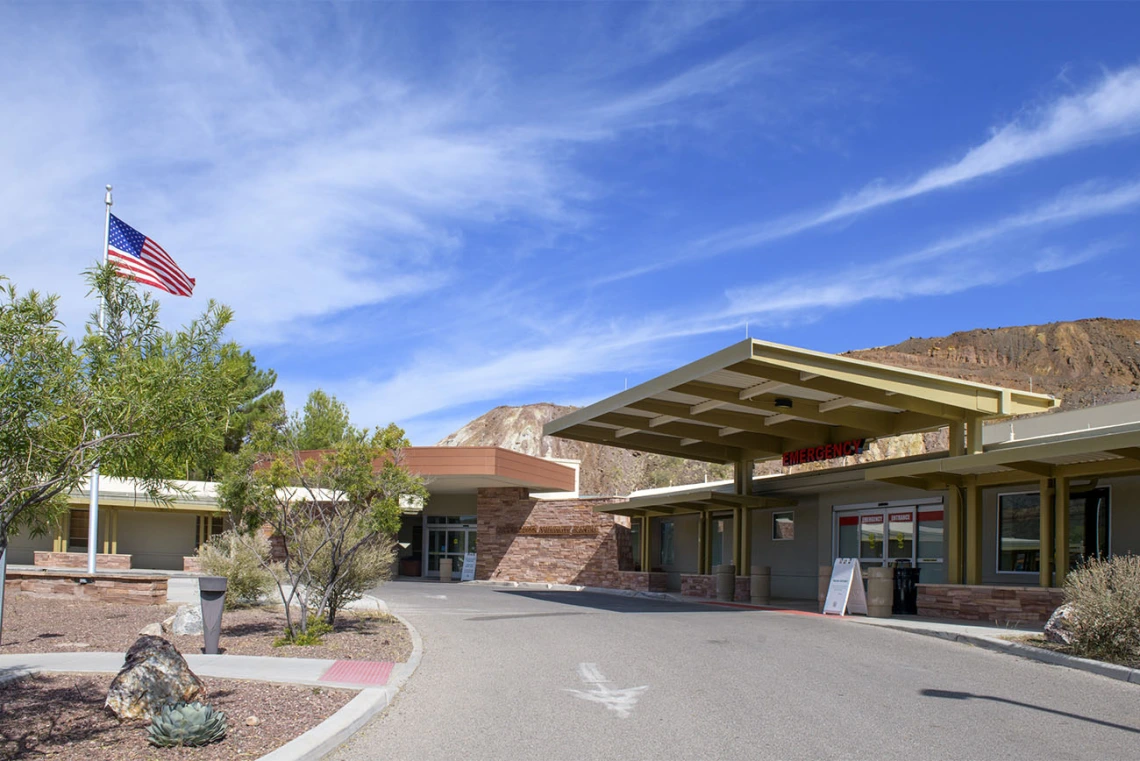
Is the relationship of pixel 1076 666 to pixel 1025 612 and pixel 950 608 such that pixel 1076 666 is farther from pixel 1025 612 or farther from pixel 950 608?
pixel 950 608

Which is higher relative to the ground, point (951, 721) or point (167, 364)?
point (167, 364)

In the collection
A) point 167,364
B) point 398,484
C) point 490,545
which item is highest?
point 167,364

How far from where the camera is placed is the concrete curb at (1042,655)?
1112 cm

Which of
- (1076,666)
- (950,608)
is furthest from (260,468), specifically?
(950,608)

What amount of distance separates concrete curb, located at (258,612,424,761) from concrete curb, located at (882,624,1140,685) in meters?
8.03

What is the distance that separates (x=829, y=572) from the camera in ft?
68.6

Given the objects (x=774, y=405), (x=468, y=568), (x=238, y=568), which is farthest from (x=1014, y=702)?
(x=468, y=568)

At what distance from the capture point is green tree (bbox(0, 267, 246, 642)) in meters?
6.55

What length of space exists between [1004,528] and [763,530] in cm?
→ 938

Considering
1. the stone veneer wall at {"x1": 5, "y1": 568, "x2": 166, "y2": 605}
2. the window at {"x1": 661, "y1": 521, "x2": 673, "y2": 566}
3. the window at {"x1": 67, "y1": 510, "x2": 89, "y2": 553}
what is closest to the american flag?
the stone veneer wall at {"x1": 5, "y1": 568, "x2": 166, "y2": 605}

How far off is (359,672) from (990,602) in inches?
460

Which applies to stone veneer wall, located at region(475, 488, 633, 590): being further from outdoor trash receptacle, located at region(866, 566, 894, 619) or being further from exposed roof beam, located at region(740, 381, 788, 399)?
outdoor trash receptacle, located at region(866, 566, 894, 619)

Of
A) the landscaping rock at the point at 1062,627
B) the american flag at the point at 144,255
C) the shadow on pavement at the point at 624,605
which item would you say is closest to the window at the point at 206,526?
the shadow on pavement at the point at 624,605

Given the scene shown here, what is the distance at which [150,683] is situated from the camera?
8.14 meters
